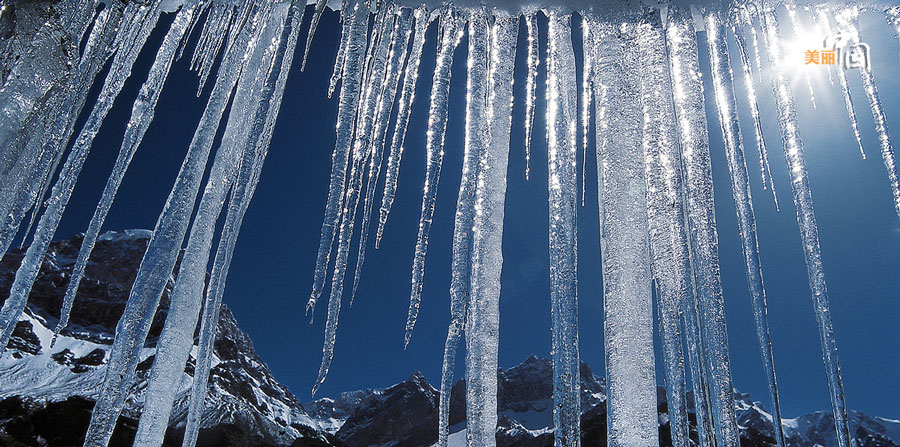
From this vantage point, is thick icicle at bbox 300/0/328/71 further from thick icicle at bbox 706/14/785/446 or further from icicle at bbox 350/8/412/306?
thick icicle at bbox 706/14/785/446

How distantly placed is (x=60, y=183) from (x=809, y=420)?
682 ft

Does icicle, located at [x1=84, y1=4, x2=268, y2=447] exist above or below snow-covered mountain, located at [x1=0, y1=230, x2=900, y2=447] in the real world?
above

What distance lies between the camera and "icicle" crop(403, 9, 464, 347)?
137 inches

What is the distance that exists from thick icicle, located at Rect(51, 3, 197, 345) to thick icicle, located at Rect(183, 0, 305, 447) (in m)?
0.87

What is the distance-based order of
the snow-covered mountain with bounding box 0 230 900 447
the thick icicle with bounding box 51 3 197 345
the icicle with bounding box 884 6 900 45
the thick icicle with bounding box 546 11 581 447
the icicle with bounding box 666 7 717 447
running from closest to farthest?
1. the thick icicle with bounding box 546 11 581 447
2. the icicle with bounding box 666 7 717 447
3. the icicle with bounding box 884 6 900 45
4. the thick icicle with bounding box 51 3 197 345
5. the snow-covered mountain with bounding box 0 230 900 447

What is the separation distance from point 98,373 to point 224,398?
34.8 meters

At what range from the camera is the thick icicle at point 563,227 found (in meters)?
2.40

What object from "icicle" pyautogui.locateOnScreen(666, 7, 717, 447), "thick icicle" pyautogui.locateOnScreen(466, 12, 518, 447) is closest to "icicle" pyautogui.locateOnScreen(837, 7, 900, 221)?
"icicle" pyautogui.locateOnScreen(666, 7, 717, 447)

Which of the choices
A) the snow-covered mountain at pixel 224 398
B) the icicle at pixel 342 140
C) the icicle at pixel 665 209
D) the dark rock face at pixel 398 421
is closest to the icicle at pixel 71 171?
the icicle at pixel 342 140

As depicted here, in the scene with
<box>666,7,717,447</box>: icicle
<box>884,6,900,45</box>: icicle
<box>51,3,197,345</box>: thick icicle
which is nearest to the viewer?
<box>666,7,717,447</box>: icicle

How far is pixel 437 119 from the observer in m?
3.61

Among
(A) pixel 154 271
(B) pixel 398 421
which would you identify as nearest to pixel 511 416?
(B) pixel 398 421

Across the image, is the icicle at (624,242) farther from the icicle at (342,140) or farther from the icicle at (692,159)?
the icicle at (342,140)

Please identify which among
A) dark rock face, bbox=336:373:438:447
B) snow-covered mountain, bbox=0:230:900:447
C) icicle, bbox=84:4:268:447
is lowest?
dark rock face, bbox=336:373:438:447
